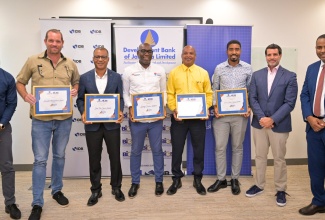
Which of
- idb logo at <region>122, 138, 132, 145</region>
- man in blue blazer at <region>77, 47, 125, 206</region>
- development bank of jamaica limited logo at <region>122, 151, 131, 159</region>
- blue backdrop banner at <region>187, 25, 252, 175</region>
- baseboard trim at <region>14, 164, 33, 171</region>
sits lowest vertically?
baseboard trim at <region>14, 164, 33, 171</region>

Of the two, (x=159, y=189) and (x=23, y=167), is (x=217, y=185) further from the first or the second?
(x=23, y=167)

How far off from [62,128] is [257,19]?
332cm

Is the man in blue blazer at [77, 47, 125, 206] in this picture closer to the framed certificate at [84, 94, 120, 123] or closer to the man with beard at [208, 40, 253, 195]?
the framed certificate at [84, 94, 120, 123]

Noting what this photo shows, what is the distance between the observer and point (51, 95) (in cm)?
279

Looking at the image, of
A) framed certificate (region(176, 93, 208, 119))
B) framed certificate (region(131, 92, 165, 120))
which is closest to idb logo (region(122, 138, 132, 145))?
framed certificate (region(131, 92, 165, 120))

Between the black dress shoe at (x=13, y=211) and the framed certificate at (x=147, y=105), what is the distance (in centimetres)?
152

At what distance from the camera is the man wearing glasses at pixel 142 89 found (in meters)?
3.17

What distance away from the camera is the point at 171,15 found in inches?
167

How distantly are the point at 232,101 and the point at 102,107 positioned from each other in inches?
59.5

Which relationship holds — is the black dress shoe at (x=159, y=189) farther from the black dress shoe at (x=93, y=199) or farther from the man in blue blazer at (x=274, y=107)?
the man in blue blazer at (x=274, y=107)

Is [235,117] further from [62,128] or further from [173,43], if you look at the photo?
[62,128]

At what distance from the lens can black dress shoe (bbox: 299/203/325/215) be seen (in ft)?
9.29

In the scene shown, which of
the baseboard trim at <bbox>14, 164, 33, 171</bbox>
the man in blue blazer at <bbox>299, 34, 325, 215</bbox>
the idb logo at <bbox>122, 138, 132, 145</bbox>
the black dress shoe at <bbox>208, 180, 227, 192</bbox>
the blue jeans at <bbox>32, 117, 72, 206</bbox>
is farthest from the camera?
the baseboard trim at <bbox>14, 164, 33, 171</bbox>

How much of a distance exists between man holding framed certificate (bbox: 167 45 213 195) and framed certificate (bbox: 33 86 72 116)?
118 centimetres
